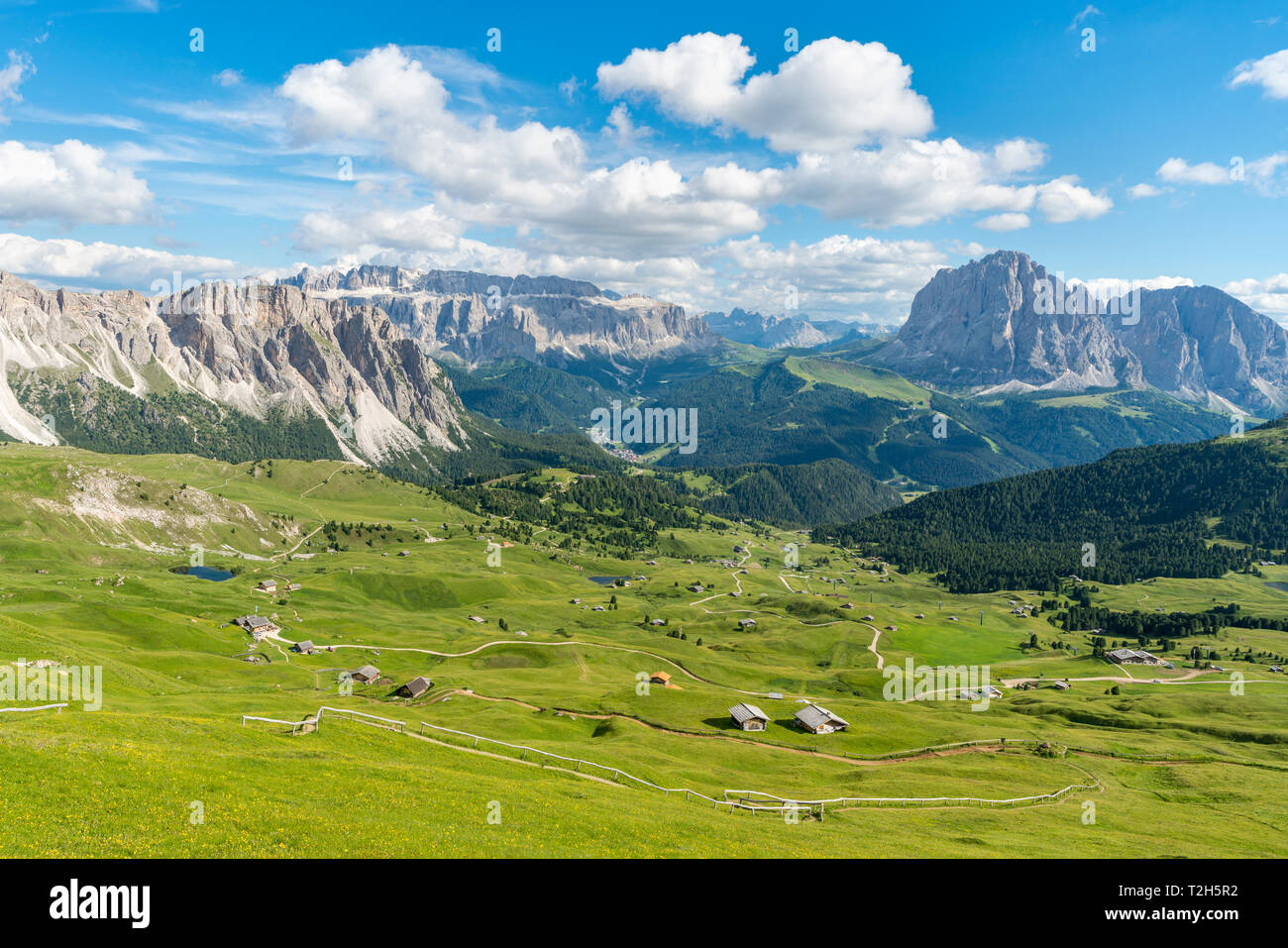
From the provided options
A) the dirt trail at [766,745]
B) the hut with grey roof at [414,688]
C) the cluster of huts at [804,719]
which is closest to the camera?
the dirt trail at [766,745]

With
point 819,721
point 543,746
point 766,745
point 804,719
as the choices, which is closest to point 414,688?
point 543,746

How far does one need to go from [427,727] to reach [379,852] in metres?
41.4

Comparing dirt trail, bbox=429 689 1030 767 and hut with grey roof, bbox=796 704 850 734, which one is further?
hut with grey roof, bbox=796 704 850 734

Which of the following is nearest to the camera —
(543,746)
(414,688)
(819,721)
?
(543,746)

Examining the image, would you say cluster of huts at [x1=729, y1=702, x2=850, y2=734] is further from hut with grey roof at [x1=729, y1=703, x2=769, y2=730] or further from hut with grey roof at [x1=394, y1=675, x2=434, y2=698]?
hut with grey roof at [x1=394, y1=675, x2=434, y2=698]

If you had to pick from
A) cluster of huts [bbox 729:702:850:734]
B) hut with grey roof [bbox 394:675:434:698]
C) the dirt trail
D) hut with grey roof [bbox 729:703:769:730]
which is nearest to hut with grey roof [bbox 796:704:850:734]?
cluster of huts [bbox 729:702:850:734]

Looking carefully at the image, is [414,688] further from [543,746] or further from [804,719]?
[804,719]

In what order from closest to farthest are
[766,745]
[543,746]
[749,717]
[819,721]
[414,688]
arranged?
[543,746], [766,745], [749,717], [819,721], [414,688]

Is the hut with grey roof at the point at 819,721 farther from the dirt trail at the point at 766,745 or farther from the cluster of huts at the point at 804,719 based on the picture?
the dirt trail at the point at 766,745

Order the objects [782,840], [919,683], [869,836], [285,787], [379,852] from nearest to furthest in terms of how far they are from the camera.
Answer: [379,852] < [285,787] < [782,840] < [869,836] < [919,683]

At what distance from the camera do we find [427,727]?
70062 mm

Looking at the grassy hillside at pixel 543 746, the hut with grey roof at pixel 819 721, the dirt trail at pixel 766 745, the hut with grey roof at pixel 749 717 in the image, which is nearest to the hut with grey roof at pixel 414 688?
the grassy hillside at pixel 543 746
